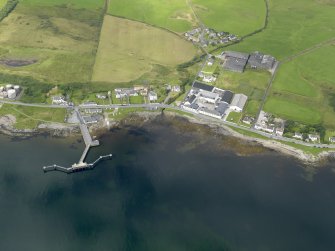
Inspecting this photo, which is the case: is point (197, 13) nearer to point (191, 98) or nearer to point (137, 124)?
point (191, 98)

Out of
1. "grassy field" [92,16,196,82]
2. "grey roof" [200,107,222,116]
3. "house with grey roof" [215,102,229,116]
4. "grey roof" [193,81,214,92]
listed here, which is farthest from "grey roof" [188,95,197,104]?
"grassy field" [92,16,196,82]

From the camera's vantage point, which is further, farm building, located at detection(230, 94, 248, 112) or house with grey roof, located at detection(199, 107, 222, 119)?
farm building, located at detection(230, 94, 248, 112)

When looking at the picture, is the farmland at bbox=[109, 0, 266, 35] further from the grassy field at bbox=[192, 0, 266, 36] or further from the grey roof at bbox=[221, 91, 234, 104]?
the grey roof at bbox=[221, 91, 234, 104]

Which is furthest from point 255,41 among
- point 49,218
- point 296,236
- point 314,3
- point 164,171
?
point 49,218

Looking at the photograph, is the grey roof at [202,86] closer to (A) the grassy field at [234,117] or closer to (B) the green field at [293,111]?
(A) the grassy field at [234,117]

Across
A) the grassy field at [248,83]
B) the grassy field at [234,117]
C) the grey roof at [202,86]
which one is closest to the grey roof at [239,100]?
the grassy field at [248,83]

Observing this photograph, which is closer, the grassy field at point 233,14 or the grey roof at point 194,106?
the grey roof at point 194,106

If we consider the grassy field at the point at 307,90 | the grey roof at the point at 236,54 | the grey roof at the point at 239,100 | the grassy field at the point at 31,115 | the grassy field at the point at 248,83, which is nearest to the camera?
the grassy field at the point at 31,115
